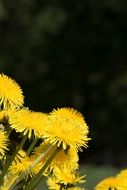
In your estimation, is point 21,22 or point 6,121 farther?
point 21,22

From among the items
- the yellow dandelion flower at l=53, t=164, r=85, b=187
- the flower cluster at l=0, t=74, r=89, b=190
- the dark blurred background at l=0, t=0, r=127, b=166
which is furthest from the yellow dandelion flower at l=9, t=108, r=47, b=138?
the dark blurred background at l=0, t=0, r=127, b=166

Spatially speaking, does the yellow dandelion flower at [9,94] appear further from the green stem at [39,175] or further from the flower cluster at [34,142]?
the green stem at [39,175]

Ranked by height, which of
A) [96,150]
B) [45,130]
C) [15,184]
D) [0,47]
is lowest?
[15,184]

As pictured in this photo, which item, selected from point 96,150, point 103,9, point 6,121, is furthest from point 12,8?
point 6,121

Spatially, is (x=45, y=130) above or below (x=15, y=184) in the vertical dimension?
above

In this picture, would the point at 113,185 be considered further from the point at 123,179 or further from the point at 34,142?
the point at 34,142

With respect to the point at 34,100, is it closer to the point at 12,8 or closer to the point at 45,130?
the point at 12,8

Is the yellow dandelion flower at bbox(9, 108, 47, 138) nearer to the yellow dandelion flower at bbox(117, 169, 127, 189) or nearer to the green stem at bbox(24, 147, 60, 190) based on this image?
the green stem at bbox(24, 147, 60, 190)

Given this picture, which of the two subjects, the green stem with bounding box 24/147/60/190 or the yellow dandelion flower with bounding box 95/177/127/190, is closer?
the green stem with bounding box 24/147/60/190
